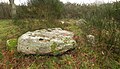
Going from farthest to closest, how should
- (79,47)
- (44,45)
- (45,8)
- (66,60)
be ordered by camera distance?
(45,8) → (79,47) → (66,60) → (44,45)

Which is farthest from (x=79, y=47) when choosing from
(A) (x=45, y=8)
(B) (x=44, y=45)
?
(A) (x=45, y=8)

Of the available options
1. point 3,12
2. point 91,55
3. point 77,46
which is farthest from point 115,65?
point 3,12

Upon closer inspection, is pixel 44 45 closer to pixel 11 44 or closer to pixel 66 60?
pixel 66 60

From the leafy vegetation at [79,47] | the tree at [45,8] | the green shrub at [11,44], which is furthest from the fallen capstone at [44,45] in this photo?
the tree at [45,8]

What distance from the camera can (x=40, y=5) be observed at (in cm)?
882

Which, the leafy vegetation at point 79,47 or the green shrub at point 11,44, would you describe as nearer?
the leafy vegetation at point 79,47

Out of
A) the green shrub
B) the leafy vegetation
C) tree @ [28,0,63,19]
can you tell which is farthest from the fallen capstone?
tree @ [28,0,63,19]

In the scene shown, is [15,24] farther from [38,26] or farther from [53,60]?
[53,60]

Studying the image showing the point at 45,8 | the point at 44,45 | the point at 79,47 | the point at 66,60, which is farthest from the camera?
the point at 45,8

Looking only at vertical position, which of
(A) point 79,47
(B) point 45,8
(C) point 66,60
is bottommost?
(C) point 66,60

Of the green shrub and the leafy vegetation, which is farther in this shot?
the green shrub

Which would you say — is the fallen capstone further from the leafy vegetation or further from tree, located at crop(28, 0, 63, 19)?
tree, located at crop(28, 0, 63, 19)

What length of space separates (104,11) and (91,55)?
2.40 metres

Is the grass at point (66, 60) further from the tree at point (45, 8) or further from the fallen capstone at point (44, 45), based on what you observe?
the tree at point (45, 8)
